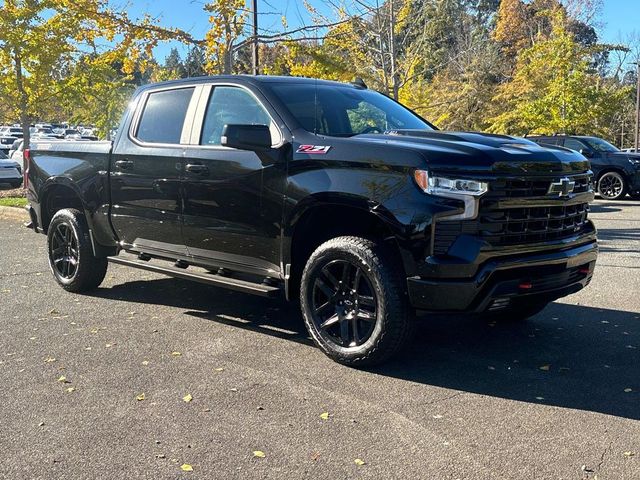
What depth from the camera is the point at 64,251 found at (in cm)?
688

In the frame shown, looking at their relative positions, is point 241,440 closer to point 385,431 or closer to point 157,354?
point 385,431

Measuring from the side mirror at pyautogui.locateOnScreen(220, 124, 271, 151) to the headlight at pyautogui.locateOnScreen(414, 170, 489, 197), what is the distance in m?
1.19

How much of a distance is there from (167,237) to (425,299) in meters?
2.47

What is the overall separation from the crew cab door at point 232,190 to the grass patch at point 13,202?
424 inches

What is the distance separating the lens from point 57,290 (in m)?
6.91

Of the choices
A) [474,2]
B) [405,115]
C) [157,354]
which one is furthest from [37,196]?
[474,2]

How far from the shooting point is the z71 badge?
177 inches

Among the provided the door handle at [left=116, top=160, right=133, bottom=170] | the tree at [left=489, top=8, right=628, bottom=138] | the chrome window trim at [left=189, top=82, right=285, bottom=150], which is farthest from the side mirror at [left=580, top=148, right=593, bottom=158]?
the door handle at [left=116, top=160, right=133, bottom=170]

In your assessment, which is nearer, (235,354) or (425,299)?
(425,299)

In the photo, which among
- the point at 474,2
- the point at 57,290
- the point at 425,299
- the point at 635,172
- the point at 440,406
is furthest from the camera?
the point at 474,2

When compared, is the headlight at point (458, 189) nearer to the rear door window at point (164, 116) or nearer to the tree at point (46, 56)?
the rear door window at point (164, 116)

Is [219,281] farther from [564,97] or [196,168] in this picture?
[564,97]

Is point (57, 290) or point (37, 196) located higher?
point (37, 196)

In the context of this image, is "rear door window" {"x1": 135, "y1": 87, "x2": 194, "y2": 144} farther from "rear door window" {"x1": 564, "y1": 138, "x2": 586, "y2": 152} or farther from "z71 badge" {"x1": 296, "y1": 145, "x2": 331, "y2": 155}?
"rear door window" {"x1": 564, "y1": 138, "x2": 586, "y2": 152}
